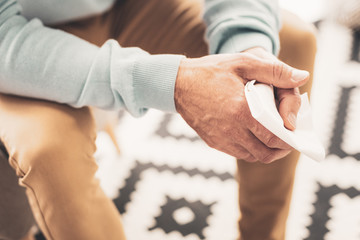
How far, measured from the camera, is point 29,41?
56 centimetres

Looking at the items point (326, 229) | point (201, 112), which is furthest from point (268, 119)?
point (326, 229)

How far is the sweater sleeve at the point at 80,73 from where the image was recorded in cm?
54

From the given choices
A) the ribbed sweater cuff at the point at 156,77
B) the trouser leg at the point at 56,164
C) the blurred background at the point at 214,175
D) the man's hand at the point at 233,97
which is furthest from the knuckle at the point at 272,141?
the blurred background at the point at 214,175

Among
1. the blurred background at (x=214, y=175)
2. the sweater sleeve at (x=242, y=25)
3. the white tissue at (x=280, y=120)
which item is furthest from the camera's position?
the blurred background at (x=214, y=175)

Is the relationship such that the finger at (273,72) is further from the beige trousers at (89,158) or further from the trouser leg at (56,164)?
the trouser leg at (56,164)

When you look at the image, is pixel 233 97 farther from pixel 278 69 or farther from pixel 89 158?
pixel 89 158

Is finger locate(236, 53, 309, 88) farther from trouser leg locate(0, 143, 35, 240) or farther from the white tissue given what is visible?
trouser leg locate(0, 143, 35, 240)

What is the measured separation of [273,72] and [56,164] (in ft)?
1.20

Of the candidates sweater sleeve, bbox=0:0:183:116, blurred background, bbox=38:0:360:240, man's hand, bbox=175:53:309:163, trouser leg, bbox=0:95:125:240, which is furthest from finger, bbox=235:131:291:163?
blurred background, bbox=38:0:360:240

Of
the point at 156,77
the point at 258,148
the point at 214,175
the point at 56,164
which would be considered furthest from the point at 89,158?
the point at 214,175

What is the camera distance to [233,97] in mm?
515

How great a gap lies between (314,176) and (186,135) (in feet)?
1.42

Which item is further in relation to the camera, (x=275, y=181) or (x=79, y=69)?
(x=275, y=181)

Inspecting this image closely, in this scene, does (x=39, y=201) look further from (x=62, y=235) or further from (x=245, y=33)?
(x=245, y=33)
